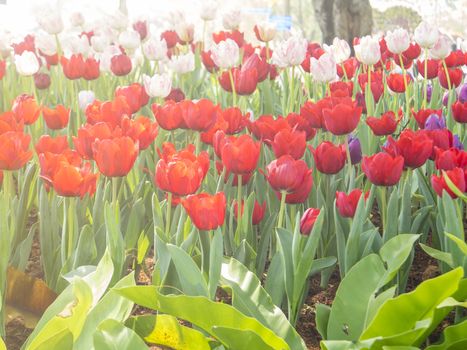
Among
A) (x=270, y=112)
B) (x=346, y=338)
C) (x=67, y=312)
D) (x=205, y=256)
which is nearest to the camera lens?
(x=67, y=312)

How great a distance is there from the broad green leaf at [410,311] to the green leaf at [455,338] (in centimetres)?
5

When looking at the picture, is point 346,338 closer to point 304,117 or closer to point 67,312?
point 67,312

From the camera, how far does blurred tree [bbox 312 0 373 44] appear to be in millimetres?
6023

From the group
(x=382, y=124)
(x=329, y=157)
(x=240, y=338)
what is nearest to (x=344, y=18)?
(x=382, y=124)

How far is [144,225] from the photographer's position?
6.20 ft

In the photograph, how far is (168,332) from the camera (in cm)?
116

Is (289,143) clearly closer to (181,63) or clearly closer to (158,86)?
(158,86)

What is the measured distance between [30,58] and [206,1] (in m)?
1.35

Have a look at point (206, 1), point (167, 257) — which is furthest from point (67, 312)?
point (206, 1)

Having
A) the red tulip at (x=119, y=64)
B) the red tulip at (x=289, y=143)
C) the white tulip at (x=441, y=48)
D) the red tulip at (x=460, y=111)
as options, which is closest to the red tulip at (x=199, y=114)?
the red tulip at (x=289, y=143)

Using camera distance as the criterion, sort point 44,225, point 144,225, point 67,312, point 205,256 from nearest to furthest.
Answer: point 67,312 → point 205,256 → point 44,225 → point 144,225

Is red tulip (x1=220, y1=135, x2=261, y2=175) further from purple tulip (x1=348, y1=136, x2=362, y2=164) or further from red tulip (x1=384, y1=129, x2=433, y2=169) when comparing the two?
purple tulip (x1=348, y1=136, x2=362, y2=164)

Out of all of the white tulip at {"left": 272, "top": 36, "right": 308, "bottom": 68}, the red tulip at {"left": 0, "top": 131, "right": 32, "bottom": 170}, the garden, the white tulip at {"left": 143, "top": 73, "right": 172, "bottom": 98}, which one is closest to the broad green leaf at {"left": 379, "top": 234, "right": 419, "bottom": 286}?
the garden

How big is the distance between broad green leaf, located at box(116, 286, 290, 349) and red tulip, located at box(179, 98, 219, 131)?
75cm
